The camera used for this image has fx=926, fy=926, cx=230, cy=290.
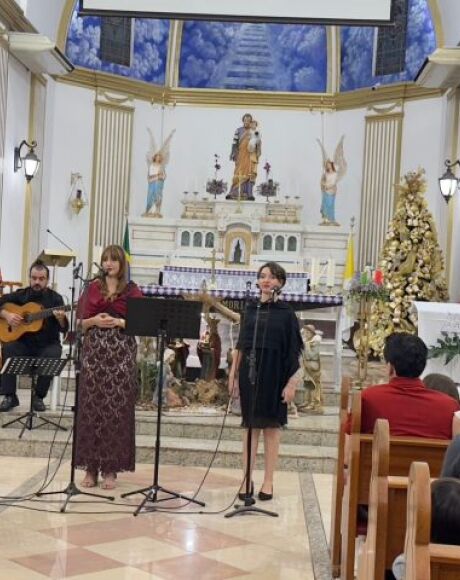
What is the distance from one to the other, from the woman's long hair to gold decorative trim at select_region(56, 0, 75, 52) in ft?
29.3

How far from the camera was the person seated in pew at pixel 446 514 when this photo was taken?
2.05m

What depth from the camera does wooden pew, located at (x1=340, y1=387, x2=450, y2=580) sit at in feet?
12.1

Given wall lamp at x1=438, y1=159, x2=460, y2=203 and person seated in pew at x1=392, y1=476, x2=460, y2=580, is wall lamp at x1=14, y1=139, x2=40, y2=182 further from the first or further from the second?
person seated in pew at x1=392, y1=476, x2=460, y2=580

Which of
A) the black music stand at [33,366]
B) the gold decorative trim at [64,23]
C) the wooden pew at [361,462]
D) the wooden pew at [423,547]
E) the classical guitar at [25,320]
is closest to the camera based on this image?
the wooden pew at [423,547]

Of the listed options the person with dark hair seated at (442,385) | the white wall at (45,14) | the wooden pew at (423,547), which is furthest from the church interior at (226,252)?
the person with dark hair seated at (442,385)

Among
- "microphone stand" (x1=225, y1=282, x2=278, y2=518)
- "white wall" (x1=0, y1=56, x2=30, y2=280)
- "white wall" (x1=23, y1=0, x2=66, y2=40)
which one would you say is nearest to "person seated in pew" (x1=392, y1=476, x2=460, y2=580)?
"microphone stand" (x1=225, y1=282, x2=278, y2=518)

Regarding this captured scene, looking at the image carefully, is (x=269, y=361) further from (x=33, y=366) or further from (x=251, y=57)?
(x=251, y=57)

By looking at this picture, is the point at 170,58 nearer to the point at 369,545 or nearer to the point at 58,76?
the point at 58,76

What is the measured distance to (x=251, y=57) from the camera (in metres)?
16.5

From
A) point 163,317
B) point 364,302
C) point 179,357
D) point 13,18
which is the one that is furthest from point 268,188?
point 163,317

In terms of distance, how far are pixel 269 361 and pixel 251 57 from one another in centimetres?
1135

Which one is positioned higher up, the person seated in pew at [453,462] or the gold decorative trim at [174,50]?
the gold decorative trim at [174,50]

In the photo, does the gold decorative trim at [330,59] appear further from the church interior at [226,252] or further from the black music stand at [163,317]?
the black music stand at [163,317]

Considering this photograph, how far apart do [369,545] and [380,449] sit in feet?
1.25
